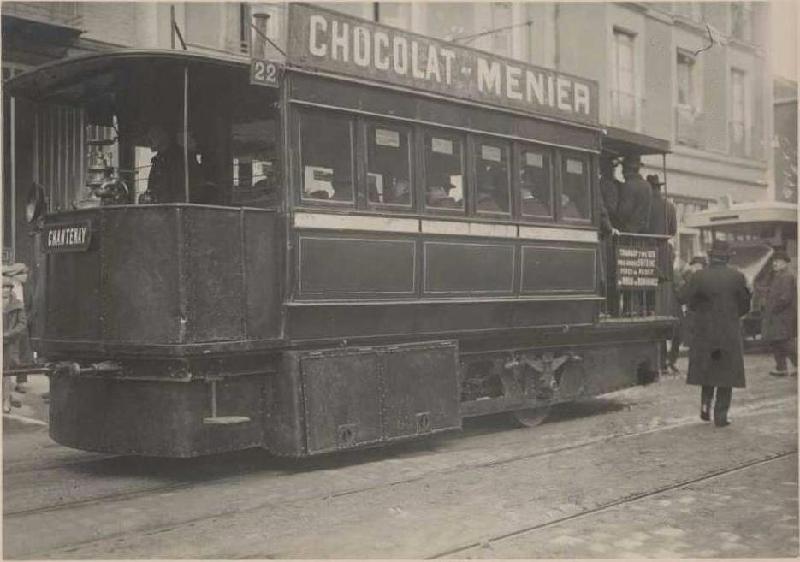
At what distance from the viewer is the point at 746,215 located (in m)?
17.8

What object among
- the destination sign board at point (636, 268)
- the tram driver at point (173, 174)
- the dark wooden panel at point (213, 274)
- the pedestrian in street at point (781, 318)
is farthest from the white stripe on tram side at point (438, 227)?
the pedestrian in street at point (781, 318)

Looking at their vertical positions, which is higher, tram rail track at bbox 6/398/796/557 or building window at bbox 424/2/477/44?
building window at bbox 424/2/477/44

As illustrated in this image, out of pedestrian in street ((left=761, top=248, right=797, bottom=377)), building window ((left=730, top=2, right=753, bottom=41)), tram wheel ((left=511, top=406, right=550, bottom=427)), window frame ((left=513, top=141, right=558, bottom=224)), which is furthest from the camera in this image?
building window ((left=730, top=2, right=753, bottom=41))

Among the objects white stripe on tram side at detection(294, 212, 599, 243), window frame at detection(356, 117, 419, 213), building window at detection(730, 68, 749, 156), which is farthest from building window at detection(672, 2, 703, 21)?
window frame at detection(356, 117, 419, 213)

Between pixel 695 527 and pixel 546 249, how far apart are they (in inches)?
165

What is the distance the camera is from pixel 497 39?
19.8 m

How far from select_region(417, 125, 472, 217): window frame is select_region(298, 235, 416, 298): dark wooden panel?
40cm

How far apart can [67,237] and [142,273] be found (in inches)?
29.1

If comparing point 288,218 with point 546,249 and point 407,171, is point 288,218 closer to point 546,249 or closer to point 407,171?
point 407,171

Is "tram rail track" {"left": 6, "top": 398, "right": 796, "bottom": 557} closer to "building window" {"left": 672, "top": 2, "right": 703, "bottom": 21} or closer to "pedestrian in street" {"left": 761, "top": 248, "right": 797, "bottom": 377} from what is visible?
"pedestrian in street" {"left": 761, "top": 248, "right": 797, "bottom": 377}

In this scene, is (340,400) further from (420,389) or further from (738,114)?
(738,114)

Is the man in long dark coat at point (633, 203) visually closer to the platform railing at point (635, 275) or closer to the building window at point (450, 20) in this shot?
the platform railing at point (635, 275)

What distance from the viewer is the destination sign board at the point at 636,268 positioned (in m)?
10.4

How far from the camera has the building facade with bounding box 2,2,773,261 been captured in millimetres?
11367
